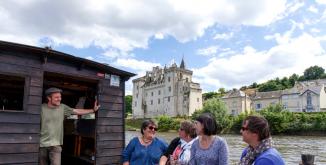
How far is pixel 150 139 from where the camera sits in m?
5.06

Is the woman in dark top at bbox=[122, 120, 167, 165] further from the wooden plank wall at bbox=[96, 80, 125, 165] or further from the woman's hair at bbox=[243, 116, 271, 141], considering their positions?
the wooden plank wall at bbox=[96, 80, 125, 165]

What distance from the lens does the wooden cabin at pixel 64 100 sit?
6133 millimetres

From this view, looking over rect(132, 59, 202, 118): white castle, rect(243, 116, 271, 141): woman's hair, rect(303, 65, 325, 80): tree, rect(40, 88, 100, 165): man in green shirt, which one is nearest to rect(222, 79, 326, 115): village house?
rect(132, 59, 202, 118): white castle


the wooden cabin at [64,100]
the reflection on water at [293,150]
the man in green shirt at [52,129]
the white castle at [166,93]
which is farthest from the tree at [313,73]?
the man in green shirt at [52,129]

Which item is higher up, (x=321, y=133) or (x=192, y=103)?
(x=192, y=103)

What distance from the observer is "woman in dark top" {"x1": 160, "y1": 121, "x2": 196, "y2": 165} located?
4.69 meters

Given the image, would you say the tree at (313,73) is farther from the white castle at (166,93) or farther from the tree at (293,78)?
the white castle at (166,93)

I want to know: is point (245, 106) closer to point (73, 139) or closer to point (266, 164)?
point (73, 139)

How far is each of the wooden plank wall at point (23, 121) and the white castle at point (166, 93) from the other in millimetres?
79923

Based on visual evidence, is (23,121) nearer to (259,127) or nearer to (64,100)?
(64,100)

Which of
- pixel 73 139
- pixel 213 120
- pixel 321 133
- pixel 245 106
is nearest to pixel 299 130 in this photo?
pixel 321 133

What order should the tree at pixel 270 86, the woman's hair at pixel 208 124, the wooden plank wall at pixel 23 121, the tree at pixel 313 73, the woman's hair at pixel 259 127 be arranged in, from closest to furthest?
the woman's hair at pixel 259 127
the woman's hair at pixel 208 124
the wooden plank wall at pixel 23 121
the tree at pixel 270 86
the tree at pixel 313 73

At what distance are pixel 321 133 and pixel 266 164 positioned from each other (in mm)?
54400

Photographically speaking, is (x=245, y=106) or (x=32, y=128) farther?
(x=245, y=106)
